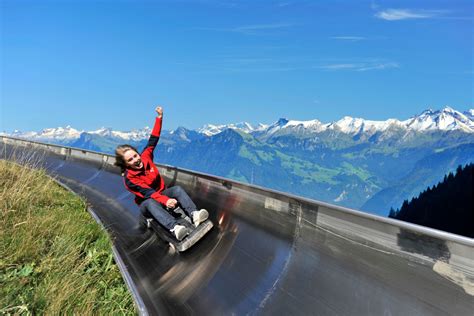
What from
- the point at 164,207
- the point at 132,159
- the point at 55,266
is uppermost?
the point at 132,159

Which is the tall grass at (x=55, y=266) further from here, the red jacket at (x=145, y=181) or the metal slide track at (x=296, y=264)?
the red jacket at (x=145, y=181)

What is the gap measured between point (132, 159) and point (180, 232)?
146cm

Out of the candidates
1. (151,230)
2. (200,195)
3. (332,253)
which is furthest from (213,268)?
(200,195)

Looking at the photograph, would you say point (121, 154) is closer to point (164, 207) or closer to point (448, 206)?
point (164, 207)

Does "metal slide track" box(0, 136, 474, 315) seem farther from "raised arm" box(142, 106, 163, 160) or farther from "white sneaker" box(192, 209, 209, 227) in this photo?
"raised arm" box(142, 106, 163, 160)

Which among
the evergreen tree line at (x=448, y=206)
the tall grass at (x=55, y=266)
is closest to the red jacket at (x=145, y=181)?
the tall grass at (x=55, y=266)

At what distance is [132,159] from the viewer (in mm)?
6363

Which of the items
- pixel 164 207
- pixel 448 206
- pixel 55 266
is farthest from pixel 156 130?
pixel 448 206

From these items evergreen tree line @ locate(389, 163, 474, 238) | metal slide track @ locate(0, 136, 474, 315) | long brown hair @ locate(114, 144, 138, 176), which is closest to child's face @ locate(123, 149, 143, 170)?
long brown hair @ locate(114, 144, 138, 176)

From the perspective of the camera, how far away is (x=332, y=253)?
3742mm

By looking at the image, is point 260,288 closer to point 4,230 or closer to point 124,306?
point 124,306

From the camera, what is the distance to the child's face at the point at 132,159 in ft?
20.9

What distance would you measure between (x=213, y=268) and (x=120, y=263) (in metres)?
1.04

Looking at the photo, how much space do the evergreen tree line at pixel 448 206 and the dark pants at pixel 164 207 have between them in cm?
6446
